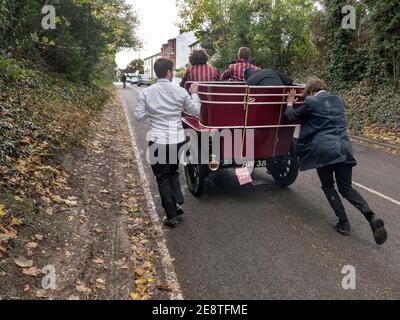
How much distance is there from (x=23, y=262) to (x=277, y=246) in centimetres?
292

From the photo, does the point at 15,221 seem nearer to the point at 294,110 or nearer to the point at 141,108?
the point at 141,108

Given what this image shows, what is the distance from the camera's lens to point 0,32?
10734 mm

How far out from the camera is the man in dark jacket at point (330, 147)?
5.19m

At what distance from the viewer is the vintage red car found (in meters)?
6.00

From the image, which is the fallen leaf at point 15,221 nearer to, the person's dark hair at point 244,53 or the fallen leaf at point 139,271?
the fallen leaf at point 139,271

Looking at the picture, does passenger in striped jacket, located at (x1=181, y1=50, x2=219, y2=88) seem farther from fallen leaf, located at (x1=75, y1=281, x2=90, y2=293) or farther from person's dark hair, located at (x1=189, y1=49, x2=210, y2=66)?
fallen leaf, located at (x1=75, y1=281, x2=90, y2=293)

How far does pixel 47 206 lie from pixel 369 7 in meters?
14.3

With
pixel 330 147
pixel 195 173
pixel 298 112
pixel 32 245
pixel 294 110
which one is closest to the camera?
pixel 32 245

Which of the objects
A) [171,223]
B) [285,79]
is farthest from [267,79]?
[171,223]

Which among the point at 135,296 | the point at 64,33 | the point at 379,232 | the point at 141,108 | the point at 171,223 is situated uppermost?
the point at 64,33

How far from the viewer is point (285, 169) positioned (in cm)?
736

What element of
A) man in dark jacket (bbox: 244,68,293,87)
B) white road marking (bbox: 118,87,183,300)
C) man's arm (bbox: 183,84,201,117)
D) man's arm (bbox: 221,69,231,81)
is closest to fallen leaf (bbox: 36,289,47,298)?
white road marking (bbox: 118,87,183,300)
